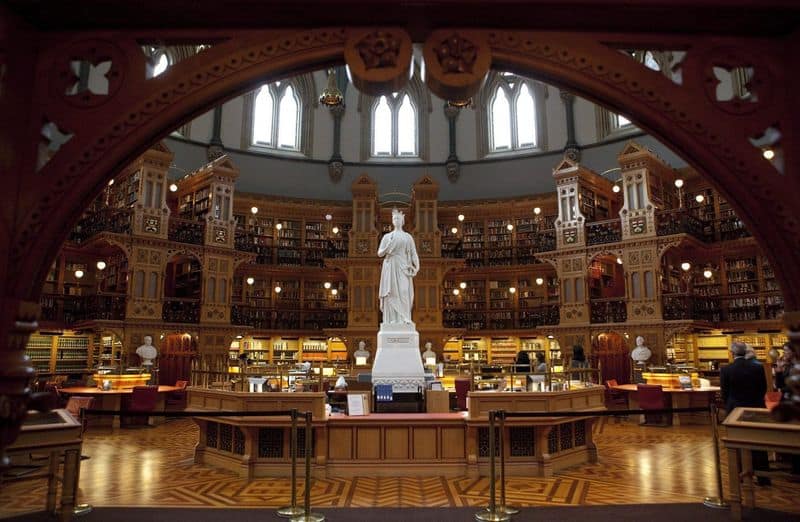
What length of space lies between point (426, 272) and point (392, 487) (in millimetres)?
13892

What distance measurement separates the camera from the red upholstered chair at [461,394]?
1067cm

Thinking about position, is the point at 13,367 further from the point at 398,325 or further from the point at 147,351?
the point at 147,351

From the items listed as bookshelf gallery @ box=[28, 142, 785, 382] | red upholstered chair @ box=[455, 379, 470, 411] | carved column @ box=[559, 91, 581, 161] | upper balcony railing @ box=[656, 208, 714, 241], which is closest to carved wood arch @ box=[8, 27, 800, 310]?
red upholstered chair @ box=[455, 379, 470, 411]

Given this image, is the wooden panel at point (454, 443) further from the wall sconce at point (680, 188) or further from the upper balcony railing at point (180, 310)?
the wall sconce at point (680, 188)

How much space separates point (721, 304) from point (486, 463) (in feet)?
44.9

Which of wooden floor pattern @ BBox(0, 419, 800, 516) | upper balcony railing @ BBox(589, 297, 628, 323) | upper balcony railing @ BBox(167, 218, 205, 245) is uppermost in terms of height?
upper balcony railing @ BBox(167, 218, 205, 245)

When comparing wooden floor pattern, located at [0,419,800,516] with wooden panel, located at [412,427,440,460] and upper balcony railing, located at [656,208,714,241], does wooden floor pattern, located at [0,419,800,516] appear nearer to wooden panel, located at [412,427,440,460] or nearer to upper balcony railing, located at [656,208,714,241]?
wooden panel, located at [412,427,440,460]

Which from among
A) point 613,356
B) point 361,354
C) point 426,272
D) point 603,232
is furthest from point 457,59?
point 426,272

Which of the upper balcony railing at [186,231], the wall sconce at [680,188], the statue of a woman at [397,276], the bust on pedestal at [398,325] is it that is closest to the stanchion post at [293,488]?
the bust on pedestal at [398,325]

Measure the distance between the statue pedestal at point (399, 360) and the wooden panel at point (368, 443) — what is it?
1553 millimetres

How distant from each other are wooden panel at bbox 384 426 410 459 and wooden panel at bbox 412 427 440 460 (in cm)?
11

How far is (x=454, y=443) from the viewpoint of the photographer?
7508 mm

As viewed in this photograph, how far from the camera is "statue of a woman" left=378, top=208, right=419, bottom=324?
9.89 metres

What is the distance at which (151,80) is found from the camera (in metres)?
2.68
